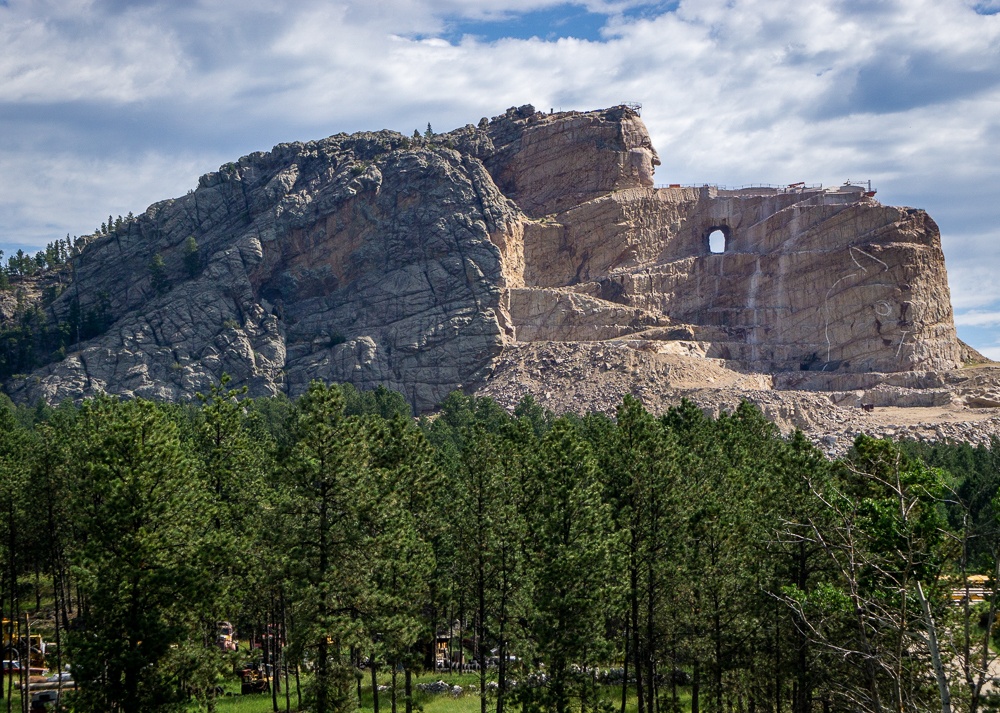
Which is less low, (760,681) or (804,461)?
(804,461)

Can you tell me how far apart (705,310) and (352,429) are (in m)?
112

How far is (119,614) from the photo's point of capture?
3391 centimetres

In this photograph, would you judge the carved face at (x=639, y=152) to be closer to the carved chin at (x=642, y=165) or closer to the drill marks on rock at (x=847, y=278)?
the carved chin at (x=642, y=165)

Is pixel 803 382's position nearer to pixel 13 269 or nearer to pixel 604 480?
pixel 604 480

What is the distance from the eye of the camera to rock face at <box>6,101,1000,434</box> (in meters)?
135

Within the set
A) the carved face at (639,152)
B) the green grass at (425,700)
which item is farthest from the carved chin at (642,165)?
the green grass at (425,700)

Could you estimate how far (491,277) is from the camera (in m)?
141

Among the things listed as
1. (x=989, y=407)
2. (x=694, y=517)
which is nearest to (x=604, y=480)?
(x=694, y=517)

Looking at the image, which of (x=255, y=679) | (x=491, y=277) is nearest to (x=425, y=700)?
(x=255, y=679)

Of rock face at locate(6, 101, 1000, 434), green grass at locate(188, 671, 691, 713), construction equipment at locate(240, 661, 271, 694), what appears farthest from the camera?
rock face at locate(6, 101, 1000, 434)

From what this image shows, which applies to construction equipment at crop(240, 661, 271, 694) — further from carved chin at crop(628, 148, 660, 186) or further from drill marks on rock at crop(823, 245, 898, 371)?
carved chin at crop(628, 148, 660, 186)

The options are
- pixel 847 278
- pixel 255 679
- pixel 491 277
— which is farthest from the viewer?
pixel 491 277

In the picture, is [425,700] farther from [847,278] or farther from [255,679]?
[847,278]

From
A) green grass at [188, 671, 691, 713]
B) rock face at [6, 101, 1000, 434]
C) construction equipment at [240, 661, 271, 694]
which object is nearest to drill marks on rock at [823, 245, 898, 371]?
rock face at [6, 101, 1000, 434]
